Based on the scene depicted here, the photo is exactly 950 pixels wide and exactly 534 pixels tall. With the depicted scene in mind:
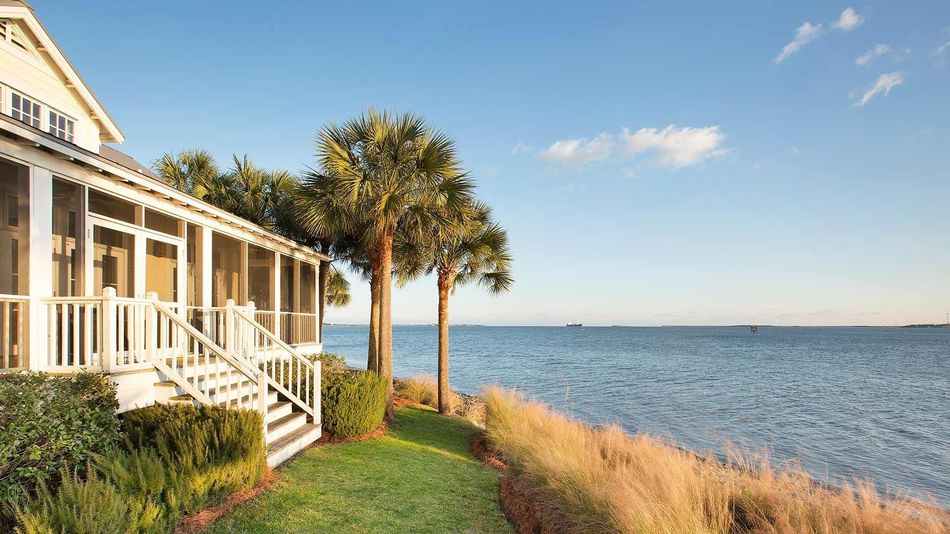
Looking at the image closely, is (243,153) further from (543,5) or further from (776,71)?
(776,71)

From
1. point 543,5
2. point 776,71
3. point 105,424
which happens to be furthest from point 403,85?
point 105,424

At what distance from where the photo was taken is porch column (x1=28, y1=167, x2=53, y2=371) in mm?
5945

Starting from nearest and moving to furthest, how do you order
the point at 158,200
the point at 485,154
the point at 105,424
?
the point at 105,424 → the point at 158,200 → the point at 485,154

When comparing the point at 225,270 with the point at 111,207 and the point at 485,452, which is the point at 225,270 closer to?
the point at 111,207

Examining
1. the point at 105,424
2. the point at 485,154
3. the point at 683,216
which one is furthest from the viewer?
the point at 683,216

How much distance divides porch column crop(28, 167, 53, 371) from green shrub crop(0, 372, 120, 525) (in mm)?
698

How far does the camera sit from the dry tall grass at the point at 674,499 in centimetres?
486

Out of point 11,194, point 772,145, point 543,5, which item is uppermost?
point 543,5

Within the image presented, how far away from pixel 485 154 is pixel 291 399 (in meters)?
11.6

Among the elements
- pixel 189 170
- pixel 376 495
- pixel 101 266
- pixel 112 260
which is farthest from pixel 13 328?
pixel 189 170

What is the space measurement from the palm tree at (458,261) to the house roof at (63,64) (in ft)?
26.3

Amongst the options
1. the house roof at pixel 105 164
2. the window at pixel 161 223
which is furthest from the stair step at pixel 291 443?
the window at pixel 161 223

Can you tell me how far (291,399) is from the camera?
8.98m

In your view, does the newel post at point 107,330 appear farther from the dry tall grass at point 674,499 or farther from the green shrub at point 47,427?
the dry tall grass at point 674,499
